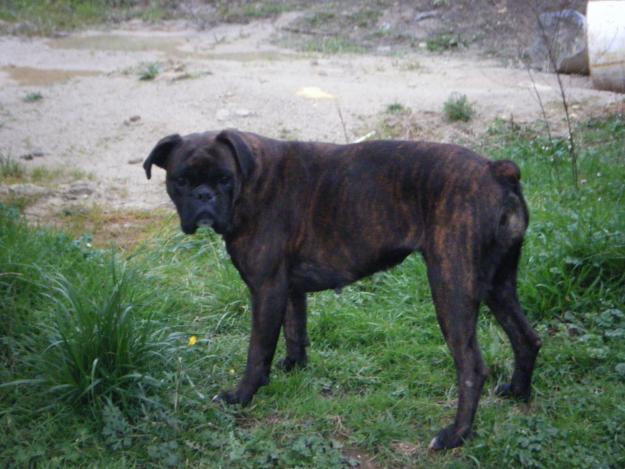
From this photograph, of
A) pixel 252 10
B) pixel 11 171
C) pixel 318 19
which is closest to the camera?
pixel 11 171

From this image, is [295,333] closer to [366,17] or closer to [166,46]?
[166,46]

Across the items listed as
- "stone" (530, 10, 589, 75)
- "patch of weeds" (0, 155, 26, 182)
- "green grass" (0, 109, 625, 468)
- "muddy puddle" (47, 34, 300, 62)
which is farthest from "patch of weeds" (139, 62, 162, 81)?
"green grass" (0, 109, 625, 468)

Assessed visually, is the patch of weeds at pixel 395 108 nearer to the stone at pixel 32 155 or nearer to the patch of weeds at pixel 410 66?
the patch of weeds at pixel 410 66

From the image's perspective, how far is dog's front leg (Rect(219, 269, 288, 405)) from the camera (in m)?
4.96

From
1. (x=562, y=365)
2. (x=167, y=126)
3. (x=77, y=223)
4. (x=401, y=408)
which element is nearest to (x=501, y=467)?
(x=401, y=408)

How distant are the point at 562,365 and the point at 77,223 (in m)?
4.44

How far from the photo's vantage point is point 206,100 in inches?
425

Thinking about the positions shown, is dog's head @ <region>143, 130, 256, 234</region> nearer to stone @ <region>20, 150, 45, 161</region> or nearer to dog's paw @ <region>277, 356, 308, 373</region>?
dog's paw @ <region>277, 356, 308, 373</region>

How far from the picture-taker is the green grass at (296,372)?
463 centimetres

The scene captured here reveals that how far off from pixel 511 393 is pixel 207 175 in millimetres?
2123

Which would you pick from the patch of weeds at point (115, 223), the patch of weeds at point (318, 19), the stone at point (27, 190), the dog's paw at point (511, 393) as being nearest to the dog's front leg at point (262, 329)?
the dog's paw at point (511, 393)

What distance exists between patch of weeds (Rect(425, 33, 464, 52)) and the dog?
882 cm

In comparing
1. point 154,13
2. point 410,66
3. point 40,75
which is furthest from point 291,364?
point 154,13

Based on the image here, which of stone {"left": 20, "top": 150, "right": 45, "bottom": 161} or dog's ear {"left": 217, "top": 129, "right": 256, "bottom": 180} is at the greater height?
dog's ear {"left": 217, "top": 129, "right": 256, "bottom": 180}
